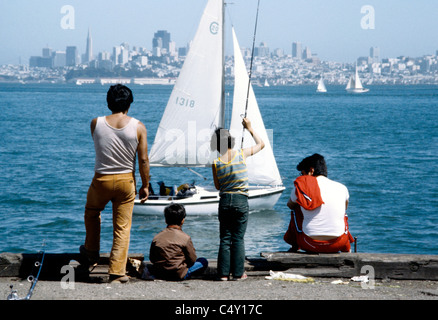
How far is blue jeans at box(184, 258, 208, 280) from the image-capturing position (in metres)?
7.09

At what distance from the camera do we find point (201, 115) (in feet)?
72.0

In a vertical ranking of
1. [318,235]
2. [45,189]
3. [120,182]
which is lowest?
[45,189]

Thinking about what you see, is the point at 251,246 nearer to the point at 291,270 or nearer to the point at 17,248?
the point at 17,248

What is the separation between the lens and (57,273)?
712 cm

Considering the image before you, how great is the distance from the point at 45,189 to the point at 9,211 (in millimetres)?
6281

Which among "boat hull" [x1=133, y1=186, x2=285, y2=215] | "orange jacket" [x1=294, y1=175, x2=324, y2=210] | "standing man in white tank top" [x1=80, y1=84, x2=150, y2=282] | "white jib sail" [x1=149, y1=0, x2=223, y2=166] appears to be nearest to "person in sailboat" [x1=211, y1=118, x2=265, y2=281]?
"orange jacket" [x1=294, y1=175, x2=324, y2=210]

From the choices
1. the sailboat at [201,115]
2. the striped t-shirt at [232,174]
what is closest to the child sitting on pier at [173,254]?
the striped t-shirt at [232,174]

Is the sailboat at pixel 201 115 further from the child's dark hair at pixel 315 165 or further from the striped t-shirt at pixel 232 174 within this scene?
the striped t-shirt at pixel 232 174

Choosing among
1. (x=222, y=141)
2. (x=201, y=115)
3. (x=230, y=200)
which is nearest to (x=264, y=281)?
(x=230, y=200)

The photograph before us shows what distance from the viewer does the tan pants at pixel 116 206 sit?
21.2 feet

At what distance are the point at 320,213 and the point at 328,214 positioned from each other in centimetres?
8

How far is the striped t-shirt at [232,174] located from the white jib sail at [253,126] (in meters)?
15.3
